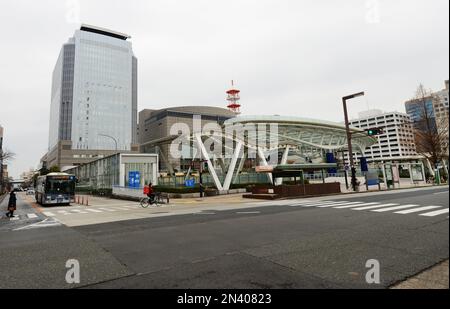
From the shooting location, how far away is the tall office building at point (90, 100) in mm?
113875

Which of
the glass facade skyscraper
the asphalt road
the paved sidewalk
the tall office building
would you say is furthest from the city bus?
the tall office building

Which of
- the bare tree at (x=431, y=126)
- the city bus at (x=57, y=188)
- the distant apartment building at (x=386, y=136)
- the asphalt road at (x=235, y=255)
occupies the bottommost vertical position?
the asphalt road at (x=235, y=255)

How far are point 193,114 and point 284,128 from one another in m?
112

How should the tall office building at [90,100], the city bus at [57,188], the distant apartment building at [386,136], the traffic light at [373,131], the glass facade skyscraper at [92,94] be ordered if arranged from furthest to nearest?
1. the glass facade skyscraper at [92,94]
2. the tall office building at [90,100]
3. the distant apartment building at [386,136]
4. the city bus at [57,188]
5. the traffic light at [373,131]

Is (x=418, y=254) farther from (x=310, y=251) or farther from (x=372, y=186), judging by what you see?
(x=372, y=186)

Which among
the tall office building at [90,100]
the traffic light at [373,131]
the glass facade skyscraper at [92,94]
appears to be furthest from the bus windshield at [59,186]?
the tall office building at [90,100]

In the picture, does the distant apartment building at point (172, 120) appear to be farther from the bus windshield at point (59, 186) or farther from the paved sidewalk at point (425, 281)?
the paved sidewalk at point (425, 281)

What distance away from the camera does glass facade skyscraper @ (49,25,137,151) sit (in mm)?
114875

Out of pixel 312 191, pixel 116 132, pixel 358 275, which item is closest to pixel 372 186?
pixel 312 191

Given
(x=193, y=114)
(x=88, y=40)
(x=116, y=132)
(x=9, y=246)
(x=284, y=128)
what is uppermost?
(x=88, y=40)

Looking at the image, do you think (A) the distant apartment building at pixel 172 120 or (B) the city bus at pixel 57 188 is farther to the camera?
(A) the distant apartment building at pixel 172 120

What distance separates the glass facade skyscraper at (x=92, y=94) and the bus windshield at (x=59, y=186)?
3709 inches

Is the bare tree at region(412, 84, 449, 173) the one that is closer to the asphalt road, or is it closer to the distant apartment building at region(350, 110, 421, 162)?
the asphalt road
